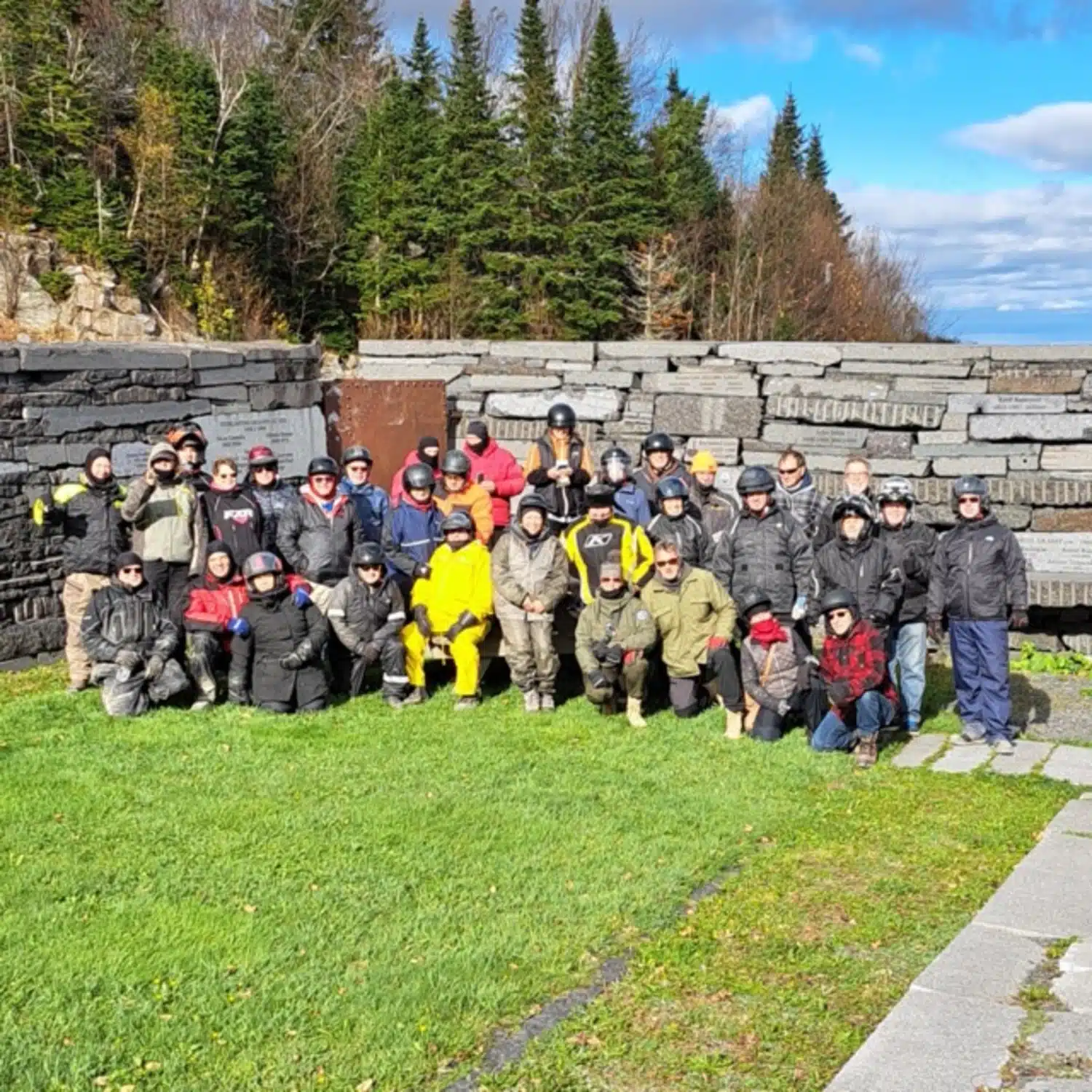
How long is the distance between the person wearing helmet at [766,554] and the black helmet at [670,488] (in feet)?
1.40

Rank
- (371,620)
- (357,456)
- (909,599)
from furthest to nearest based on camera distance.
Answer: (357,456)
(371,620)
(909,599)

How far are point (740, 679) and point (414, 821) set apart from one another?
276 centimetres

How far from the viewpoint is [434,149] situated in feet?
→ 110

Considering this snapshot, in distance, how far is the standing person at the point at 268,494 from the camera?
9562mm

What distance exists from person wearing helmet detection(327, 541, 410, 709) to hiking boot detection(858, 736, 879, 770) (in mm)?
3092

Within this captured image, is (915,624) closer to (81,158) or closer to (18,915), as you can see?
(18,915)

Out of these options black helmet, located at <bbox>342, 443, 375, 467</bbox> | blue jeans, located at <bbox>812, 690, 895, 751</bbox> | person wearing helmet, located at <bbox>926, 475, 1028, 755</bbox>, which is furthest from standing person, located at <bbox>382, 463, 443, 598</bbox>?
person wearing helmet, located at <bbox>926, 475, 1028, 755</bbox>

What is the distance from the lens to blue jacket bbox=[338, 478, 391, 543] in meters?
9.95

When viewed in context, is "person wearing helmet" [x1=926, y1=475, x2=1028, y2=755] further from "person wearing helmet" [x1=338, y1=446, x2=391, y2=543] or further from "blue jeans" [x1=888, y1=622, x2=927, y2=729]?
"person wearing helmet" [x1=338, y1=446, x2=391, y2=543]

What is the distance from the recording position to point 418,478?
944 centimetres

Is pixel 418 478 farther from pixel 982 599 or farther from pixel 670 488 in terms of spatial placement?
pixel 982 599

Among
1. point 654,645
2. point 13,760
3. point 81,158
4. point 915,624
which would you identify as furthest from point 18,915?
point 81,158

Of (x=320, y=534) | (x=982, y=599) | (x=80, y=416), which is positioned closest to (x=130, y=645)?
(x=320, y=534)

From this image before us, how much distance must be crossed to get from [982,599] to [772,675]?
1.39m
